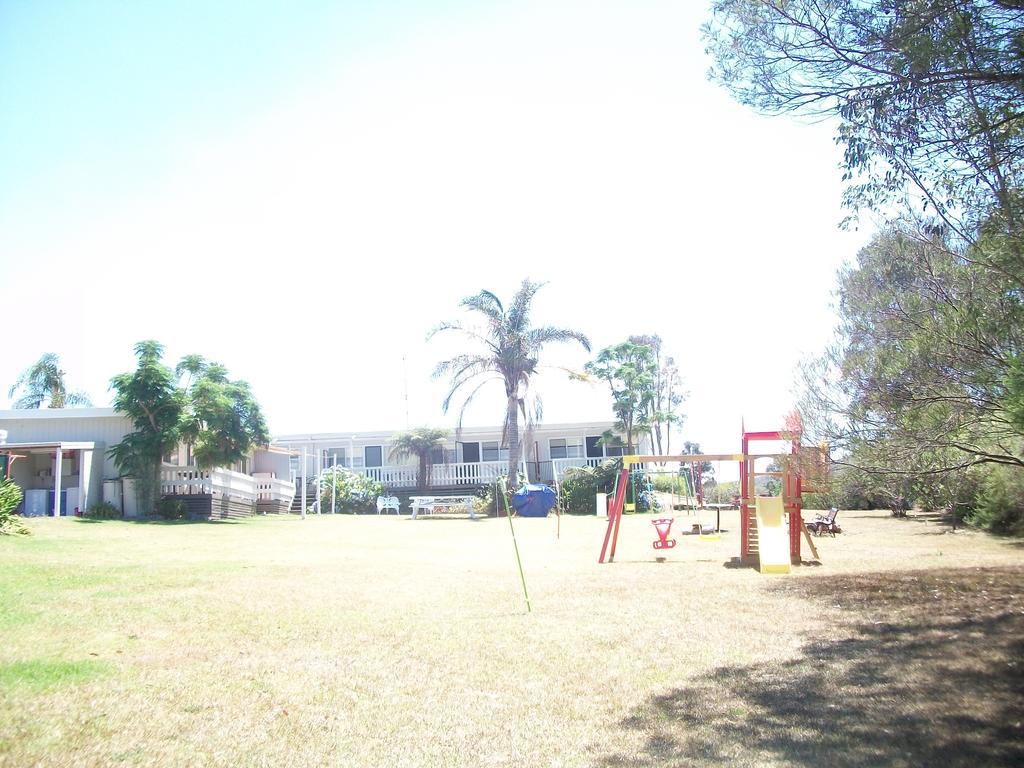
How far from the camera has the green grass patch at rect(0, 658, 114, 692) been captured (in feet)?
18.1

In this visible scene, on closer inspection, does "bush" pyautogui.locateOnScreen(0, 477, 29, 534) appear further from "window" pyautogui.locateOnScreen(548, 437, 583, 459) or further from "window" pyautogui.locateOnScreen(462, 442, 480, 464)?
"window" pyautogui.locateOnScreen(548, 437, 583, 459)

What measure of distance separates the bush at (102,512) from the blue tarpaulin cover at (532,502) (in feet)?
44.7

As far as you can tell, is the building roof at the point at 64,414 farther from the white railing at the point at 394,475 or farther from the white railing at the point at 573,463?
the white railing at the point at 573,463

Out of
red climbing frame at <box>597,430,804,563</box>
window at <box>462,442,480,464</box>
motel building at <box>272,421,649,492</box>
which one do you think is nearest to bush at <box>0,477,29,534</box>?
red climbing frame at <box>597,430,804,563</box>

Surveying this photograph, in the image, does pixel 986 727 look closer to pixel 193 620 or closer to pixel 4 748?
pixel 4 748

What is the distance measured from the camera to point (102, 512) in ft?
71.6

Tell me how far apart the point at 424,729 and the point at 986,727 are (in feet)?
11.7

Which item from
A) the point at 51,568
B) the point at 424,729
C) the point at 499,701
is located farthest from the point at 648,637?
the point at 51,568

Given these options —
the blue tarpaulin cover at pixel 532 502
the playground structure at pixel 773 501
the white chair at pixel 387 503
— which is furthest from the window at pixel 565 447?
the playground structure at pixel 773 501

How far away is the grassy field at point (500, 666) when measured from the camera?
15.8 ft

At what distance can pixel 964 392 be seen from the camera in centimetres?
979

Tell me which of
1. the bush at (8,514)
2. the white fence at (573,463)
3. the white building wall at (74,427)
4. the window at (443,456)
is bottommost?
the bush at (8,514)

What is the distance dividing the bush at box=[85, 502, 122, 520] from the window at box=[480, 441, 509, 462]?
21.8 metres

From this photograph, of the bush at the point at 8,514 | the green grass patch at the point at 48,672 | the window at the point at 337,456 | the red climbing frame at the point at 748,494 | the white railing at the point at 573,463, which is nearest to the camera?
the green grass patch at the point at 48,672
